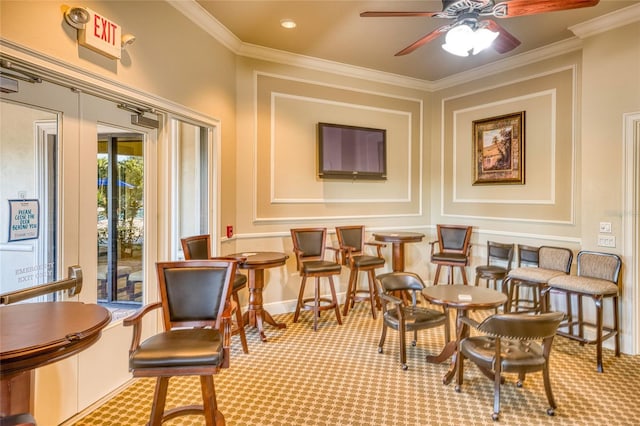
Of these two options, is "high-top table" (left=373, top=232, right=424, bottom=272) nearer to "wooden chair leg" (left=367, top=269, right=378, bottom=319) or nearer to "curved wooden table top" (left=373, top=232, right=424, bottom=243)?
"curved wooden table top" (left=373, top=232, right=424, bottom=243)

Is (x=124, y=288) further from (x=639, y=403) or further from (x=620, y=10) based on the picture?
(x=620, y=10)

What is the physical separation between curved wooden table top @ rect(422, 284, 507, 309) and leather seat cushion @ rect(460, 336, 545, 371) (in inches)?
10.5

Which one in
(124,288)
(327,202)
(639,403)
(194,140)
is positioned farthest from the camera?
(327,202)

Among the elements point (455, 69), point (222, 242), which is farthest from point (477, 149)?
point (222, 242)

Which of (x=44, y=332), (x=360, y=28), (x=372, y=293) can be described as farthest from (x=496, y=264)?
(x=44, y=332)

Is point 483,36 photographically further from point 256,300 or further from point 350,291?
point 256,300

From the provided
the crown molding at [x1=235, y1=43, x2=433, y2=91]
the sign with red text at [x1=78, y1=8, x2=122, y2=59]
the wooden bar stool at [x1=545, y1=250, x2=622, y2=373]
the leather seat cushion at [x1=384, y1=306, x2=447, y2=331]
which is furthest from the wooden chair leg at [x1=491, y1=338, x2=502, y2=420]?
the crown molding at [x1=235, y1=43, x2=433, y2=91]

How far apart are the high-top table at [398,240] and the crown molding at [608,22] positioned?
2736 millimetres

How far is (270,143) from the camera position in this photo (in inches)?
174

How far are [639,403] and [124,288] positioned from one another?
12.9 ft

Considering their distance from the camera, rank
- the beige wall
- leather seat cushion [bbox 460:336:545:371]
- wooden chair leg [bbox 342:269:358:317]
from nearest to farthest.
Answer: the beige wall → leather seat cushion [bbox 460:336:545:371] → wooden chair leg [bbox 342:269:358:317]

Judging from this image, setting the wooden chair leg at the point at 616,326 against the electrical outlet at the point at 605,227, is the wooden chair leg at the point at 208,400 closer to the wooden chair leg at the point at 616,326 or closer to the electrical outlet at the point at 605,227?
the wooden chair leg at the point at 616,326

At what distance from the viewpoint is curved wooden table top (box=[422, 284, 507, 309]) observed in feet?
8.76

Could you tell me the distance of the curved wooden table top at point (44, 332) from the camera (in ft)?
A: 4.30
